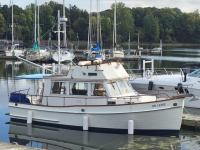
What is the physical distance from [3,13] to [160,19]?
69365 millimetres

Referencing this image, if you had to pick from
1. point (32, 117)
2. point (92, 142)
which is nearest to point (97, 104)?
point (92, 142)

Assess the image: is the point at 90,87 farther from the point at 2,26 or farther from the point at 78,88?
the point at 2,26

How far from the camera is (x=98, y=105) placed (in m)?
22.2

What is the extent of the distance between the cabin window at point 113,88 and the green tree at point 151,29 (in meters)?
147

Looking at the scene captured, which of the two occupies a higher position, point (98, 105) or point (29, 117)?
point (98, 105)

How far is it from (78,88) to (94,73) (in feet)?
4.09

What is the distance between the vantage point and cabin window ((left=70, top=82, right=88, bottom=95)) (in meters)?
23.3

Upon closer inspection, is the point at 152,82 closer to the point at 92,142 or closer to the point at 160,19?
the point at 92,142

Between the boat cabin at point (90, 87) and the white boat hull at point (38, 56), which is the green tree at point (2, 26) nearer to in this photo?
the white boat hull at point (38, 56)

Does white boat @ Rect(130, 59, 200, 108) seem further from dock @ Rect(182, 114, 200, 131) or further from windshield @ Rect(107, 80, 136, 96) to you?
dock @ Rect(182, 114, 200, 131)

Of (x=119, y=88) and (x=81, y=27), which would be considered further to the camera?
(x=81, y=27)

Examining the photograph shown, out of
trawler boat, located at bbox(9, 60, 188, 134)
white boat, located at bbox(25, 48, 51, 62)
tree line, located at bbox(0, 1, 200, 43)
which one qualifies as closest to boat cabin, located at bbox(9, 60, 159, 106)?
trawler boat, located at bbox(9, 60, 188, 134)

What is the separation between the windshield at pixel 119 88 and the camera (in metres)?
23.0

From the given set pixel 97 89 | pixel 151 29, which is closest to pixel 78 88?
pixel 97 89
